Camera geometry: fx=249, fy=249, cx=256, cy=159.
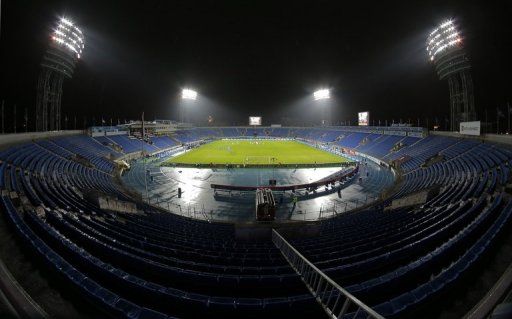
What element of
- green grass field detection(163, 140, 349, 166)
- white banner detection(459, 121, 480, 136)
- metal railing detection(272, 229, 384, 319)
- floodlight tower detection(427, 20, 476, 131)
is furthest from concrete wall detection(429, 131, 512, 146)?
metal railing detection(272, 229, 384, 319)

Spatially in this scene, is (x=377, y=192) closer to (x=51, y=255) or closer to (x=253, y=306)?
(x=253, y=306)

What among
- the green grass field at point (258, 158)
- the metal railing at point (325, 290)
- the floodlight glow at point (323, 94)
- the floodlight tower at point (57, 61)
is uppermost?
the floodlight glow at point (323, 94)

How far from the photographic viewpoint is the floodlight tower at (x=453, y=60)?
41.0m

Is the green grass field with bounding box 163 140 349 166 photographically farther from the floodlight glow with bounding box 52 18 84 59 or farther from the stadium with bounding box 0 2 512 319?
the floodlight glow with bounding box 52 18 84 59

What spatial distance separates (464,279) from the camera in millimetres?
6395

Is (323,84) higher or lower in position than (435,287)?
higher

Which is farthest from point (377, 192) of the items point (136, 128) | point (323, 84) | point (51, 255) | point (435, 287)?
point (323, 84)

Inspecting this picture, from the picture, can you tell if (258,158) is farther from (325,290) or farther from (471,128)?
(325,290)

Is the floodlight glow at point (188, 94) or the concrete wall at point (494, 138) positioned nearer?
the concrete wall at point (494, 138)

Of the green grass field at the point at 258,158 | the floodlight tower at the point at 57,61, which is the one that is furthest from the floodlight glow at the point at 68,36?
the green grass field at the point at 258,158

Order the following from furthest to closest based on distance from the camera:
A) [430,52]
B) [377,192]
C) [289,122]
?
[289,122], [430,52], [377,192]

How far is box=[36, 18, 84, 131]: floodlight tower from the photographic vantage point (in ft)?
124

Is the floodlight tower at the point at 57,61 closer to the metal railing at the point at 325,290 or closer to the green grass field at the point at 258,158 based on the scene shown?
the green grass field at the point at 258,158

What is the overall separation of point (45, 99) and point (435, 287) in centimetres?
5340
